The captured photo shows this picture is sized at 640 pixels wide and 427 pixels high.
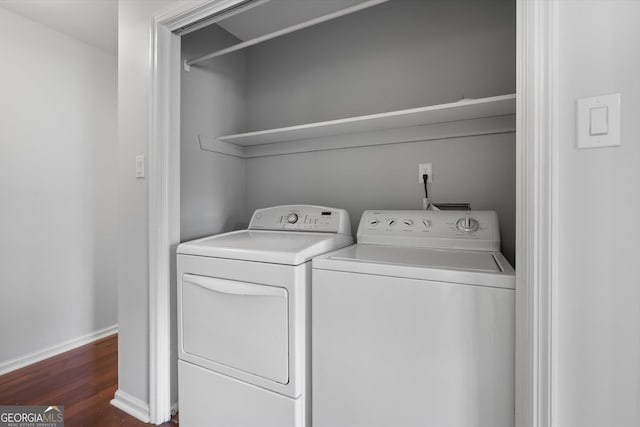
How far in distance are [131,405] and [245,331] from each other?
103 cm

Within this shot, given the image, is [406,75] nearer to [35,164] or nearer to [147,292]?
[147,292]

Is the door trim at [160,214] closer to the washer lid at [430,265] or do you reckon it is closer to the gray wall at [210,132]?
the gray wall at [210,132]

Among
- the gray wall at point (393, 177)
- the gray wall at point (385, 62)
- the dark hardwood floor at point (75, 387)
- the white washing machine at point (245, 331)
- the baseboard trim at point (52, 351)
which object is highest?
the gray wall at point (385, 62)

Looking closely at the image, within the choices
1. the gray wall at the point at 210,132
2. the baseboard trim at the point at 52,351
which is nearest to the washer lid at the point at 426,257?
the gray wall at the point at 210,132

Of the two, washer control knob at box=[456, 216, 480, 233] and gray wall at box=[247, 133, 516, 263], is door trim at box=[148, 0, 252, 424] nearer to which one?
gray wall at box=[247, 133, 516, 263]

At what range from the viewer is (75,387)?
6.12ft

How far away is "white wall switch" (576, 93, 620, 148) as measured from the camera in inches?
26.7

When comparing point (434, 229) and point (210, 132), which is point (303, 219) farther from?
point (210, 132)

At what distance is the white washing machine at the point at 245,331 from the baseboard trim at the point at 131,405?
0.30 m

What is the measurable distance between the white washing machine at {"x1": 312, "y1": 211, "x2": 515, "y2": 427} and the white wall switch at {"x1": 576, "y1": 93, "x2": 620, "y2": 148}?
0.40 m

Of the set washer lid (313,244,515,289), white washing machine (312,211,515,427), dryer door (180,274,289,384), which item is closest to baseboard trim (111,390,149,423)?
dryer door (180,274,289,384)

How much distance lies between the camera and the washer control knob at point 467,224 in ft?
4.38

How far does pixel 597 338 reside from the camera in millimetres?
700

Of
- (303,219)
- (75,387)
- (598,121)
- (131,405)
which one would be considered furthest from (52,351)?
(598,121)
